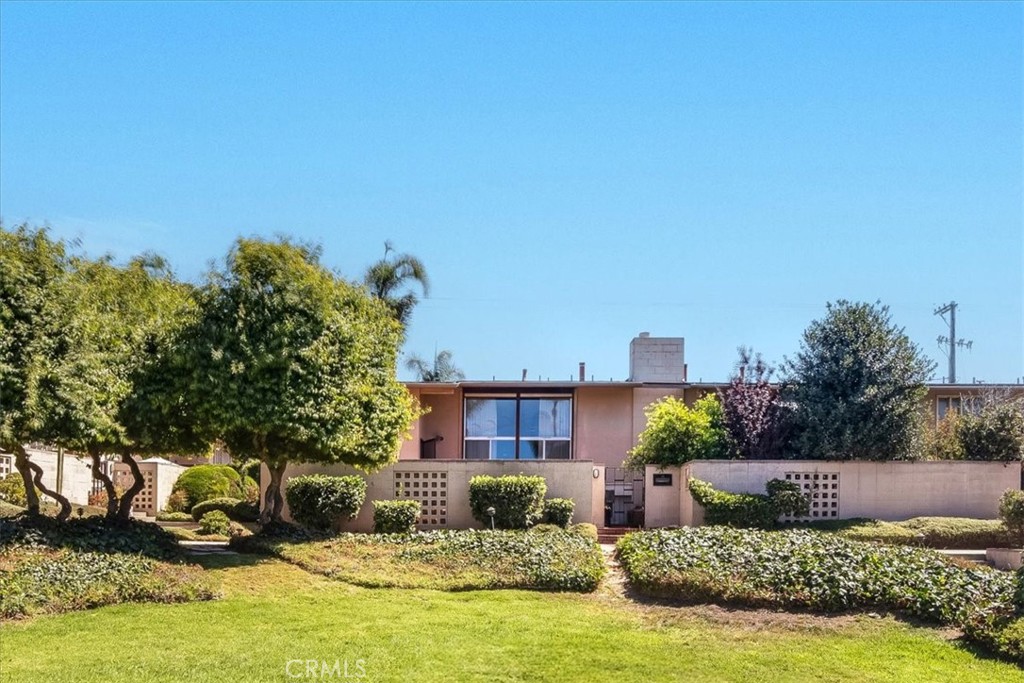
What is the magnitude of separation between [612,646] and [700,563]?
3.24 m

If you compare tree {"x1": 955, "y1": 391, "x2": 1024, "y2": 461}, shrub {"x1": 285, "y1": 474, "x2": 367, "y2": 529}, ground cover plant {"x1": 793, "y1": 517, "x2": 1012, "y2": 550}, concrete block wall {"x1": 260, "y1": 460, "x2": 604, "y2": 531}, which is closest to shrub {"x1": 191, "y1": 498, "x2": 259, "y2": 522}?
concrete block wall {"x1": 260, "y1": 460, "x2": 604, "y2": 531}

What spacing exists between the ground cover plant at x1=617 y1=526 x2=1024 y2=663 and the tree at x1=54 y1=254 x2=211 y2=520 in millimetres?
7815

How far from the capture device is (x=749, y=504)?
19.1m

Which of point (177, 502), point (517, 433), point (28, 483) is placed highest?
point (517, 433)

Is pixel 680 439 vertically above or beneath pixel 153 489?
above

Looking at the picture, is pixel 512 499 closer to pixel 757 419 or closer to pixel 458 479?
pixel 458 479

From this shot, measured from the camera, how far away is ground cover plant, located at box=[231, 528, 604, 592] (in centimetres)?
1475

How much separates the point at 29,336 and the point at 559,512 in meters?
9.51

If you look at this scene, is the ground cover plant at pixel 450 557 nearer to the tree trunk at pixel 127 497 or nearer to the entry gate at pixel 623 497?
the tree trunk at pixel 127 497

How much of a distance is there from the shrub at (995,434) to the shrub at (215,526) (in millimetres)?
14680

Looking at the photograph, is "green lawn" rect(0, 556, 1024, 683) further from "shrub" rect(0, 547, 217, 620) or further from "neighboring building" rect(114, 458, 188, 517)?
"neighboring building" rect(114, 458, 188, 517)

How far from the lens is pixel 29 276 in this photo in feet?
49.8

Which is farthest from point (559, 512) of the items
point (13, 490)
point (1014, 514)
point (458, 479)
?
point (13, 490)

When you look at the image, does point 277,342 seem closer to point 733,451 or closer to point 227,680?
point 227,680
